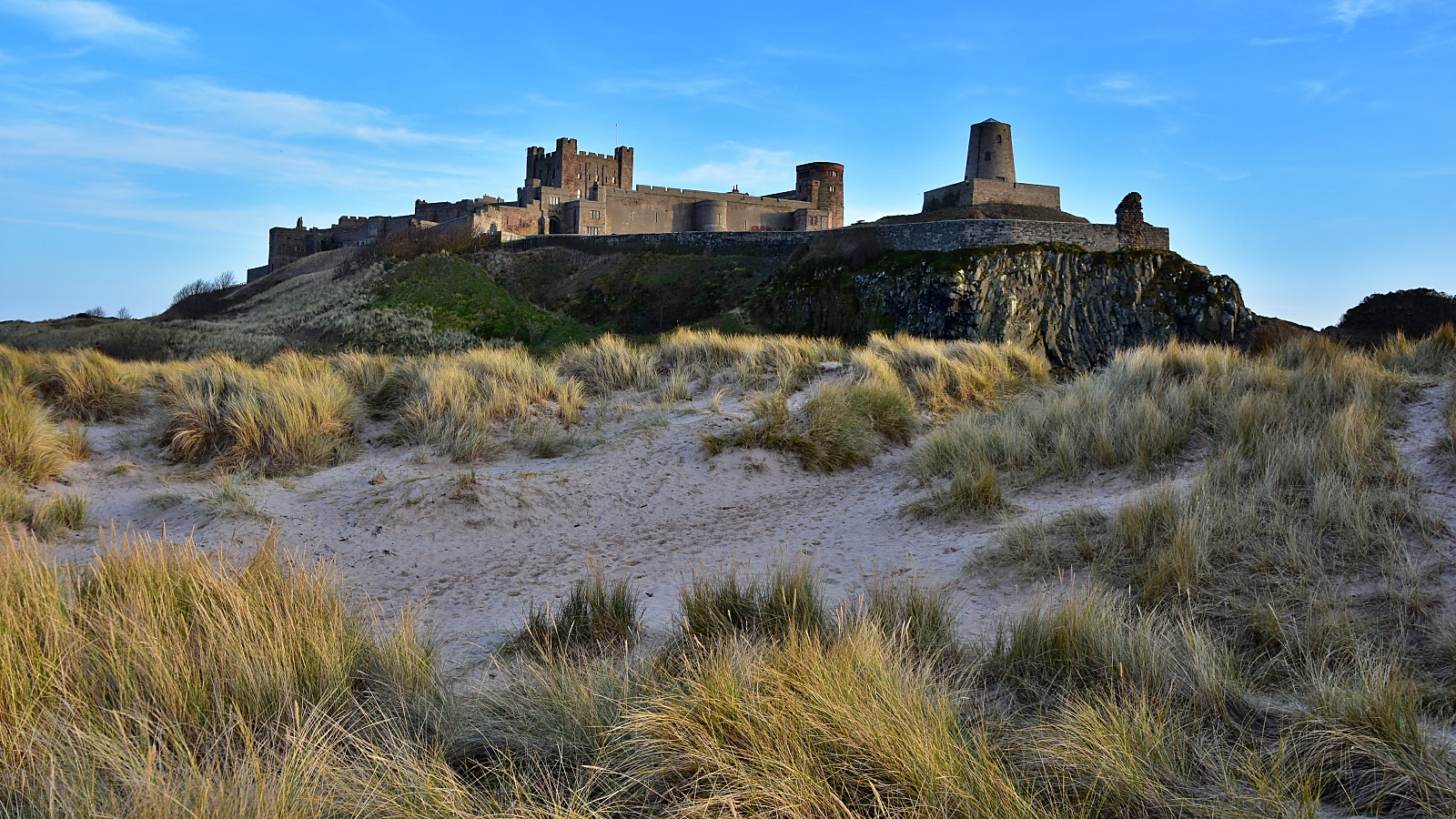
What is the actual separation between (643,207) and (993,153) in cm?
2078

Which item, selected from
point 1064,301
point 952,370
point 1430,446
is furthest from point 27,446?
point 1064,301

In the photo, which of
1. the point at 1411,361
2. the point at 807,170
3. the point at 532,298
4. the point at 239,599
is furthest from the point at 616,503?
the point at 807,170

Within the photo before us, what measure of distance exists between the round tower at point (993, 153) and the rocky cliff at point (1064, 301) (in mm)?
22498

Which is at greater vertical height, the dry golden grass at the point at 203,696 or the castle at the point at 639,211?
the castle at the point at 639,211

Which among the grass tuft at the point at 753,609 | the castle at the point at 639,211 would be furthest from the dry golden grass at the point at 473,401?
the castle at the point at 639,211

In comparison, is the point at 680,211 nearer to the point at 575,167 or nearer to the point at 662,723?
the point at 575,167

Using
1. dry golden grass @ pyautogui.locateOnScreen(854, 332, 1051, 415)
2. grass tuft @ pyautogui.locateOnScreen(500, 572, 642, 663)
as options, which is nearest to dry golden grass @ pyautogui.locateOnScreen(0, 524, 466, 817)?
grass tuft @ pyautogui.locateOnScreen(500, 572, 642, 663)

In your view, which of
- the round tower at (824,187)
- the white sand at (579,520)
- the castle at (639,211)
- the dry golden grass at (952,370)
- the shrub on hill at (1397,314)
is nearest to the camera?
the white sand at (579,520)

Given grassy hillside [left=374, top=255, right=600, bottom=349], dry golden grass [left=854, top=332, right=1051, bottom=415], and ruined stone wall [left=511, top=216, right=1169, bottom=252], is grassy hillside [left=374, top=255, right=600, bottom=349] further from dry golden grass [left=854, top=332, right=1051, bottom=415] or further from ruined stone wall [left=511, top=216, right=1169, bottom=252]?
dry golden grass [left=854, top=332, right=1051, bottom=415]

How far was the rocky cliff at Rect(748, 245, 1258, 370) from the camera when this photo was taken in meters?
24.9

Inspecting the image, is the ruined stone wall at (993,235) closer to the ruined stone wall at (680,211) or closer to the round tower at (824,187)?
the ruined stone wall at (680,211)

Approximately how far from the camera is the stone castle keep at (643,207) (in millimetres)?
45250

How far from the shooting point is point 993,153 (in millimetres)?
47812

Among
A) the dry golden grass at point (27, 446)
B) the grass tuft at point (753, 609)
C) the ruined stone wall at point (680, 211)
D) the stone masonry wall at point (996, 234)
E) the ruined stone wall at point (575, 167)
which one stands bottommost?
the grass tuft at point (753, 609)
